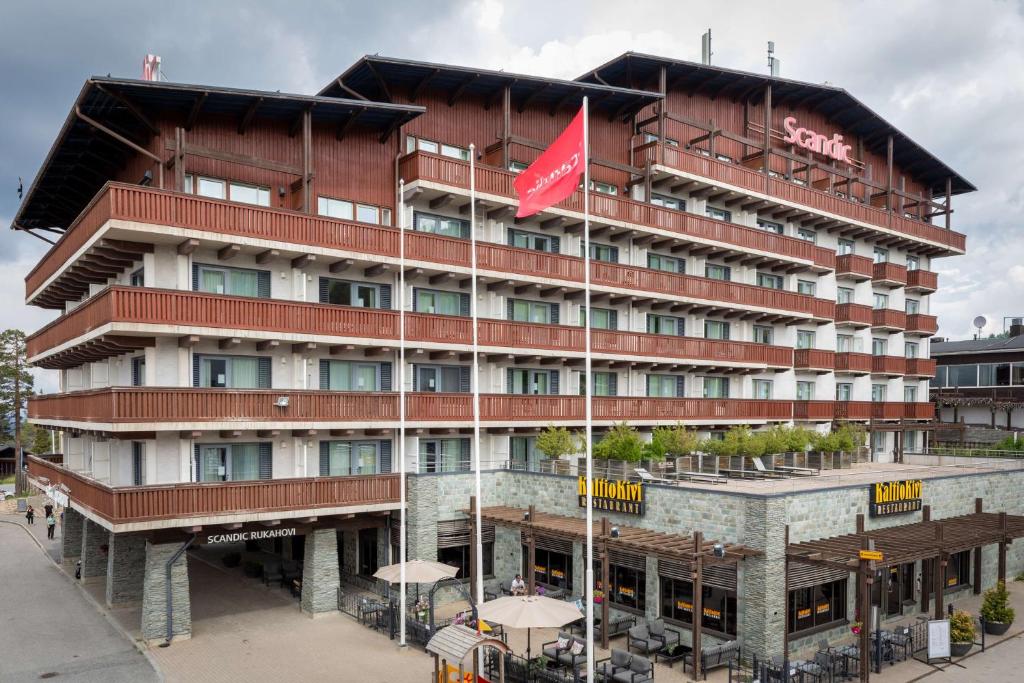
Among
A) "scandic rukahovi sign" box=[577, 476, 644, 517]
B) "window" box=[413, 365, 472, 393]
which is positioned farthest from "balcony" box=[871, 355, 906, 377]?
"scandic rukahovi sign" box=[577, 476, 644, 517]

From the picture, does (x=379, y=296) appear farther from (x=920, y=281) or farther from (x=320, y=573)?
(x=920, y=281)

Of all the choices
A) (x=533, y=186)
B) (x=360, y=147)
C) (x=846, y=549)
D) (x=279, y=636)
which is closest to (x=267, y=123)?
(x=360, y=147)

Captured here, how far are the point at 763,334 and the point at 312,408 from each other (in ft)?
97.7

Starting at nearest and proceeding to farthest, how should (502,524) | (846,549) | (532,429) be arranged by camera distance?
(846,549) < (502,524) < (532,429)

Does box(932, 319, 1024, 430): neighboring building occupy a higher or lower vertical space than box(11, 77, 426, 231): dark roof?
lower

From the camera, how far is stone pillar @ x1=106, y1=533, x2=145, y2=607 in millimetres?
31562

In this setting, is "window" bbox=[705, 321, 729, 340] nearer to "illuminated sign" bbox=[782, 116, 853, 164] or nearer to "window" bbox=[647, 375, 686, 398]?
"window" bbox=[647, 375, 686, 398]

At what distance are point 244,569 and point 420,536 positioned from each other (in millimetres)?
11608

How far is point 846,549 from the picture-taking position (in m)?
23.8

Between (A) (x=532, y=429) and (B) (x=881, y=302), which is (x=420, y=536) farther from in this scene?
(B) (x=881, y=302)

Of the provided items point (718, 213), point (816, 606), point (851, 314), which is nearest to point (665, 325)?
point (718, 213)

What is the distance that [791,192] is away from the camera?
155 feet

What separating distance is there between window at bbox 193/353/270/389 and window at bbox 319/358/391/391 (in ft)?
7.77

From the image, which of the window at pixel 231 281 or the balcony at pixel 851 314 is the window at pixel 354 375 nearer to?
the window at pixel 231 281
